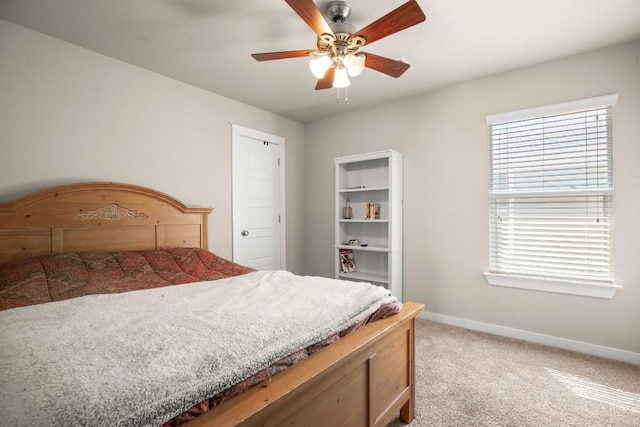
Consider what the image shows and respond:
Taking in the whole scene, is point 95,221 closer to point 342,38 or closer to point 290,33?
point 290,33

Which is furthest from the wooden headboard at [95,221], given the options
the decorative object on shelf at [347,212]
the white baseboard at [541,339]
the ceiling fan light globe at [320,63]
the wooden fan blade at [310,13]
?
the white baseboard at [541,339]

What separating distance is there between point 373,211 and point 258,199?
1409 millimetres

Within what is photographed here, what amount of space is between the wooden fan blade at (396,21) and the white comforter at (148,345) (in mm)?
1407

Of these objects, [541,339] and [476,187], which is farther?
[476,187]

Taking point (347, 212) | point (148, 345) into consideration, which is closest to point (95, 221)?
point (148, 345)

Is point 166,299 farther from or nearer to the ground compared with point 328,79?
nearer to the ground

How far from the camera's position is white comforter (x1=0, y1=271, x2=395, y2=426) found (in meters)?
0.72

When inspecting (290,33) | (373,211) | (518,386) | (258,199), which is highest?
(290,33)

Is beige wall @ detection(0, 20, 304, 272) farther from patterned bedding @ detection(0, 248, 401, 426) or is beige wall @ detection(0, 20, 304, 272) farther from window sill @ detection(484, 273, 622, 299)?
window sill @ detection(484, 273, 622, 299)

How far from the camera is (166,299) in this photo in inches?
62.5

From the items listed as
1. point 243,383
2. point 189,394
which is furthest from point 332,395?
point 189,394

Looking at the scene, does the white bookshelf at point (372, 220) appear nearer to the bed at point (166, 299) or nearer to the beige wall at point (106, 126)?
the beige wall at point (106, 126)

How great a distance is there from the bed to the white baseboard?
1.68m

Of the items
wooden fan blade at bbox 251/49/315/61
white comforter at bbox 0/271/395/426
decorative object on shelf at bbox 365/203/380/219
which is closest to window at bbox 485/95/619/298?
decorative object on shelf at bbox 365/203/380/219
